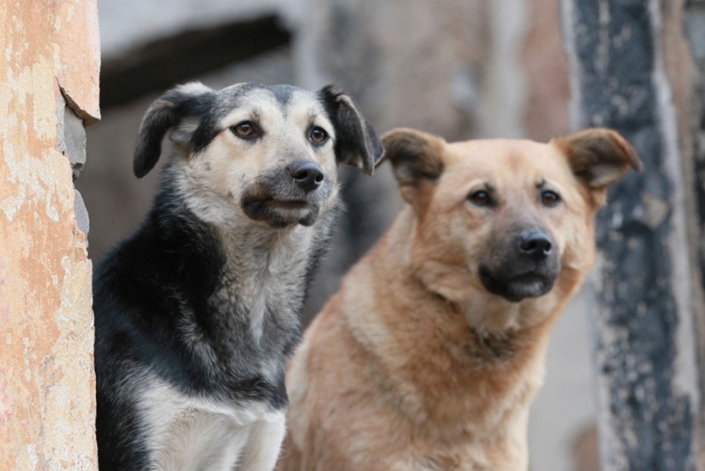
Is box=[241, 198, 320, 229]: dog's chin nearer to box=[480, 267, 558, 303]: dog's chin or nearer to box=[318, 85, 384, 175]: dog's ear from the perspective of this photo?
box=[318, 85, 384, 175]: dog's ear

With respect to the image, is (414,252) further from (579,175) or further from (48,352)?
(48,352)

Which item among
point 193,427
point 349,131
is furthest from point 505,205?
point 193,427

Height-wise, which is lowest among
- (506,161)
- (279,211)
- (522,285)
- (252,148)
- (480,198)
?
(522,285)

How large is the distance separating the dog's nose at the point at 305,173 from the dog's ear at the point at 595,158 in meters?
1.57

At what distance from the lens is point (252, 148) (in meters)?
3.29

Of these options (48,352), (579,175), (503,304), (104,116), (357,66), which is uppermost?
(48,352)

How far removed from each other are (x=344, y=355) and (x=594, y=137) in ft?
4.53

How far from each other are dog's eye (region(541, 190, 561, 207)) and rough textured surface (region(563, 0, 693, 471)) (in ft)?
2.55

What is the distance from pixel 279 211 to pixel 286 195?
66 millimetres

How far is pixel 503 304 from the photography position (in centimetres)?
399

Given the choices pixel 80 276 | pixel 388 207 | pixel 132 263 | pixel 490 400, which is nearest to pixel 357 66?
pixel 388 207

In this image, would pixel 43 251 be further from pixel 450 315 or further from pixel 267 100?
pixel 450 315

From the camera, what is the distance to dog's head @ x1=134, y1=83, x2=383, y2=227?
3195 mm

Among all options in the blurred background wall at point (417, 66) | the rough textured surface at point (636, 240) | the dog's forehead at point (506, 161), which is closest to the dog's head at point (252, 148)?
the dog's forehead at point (506, 161)
